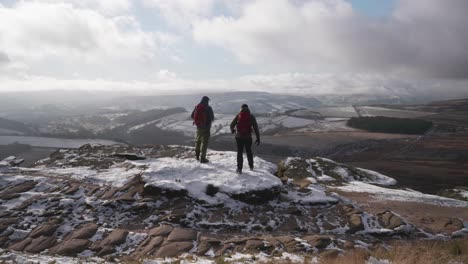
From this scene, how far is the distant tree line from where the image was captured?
134125mm

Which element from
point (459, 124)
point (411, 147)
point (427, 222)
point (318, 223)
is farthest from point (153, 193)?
point (459, 124)

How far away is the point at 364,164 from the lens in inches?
3169

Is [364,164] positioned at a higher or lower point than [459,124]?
lower

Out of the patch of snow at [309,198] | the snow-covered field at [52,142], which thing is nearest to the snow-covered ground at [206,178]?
the patch of snow at [309,198]

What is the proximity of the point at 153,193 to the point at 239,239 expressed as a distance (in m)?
6.05

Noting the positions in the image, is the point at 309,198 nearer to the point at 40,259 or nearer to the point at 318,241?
the point at 318,241

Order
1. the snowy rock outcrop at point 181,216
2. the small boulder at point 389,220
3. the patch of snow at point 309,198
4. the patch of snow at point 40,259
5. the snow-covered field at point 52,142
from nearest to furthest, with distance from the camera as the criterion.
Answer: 1. the patch of snow at point 40,259
2. the snowy rock outcrop at point 181,216
3. the small boulder at point 389,220
4. the patch of snow at point 309,198
5. the snow-covered field at point 52,142

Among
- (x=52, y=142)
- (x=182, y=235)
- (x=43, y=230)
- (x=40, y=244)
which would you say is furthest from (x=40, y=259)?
(x=52, y=142)

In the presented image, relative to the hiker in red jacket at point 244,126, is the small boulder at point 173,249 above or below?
below

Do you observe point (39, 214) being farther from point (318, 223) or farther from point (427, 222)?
point (427, 222)

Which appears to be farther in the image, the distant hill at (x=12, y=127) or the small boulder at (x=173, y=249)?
the distant hill at (x=12, y=127)

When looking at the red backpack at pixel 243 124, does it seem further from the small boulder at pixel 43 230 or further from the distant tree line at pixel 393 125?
the distant tree line at pixel 393 125

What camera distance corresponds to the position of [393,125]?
13788cm

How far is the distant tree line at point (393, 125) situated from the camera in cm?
13412
